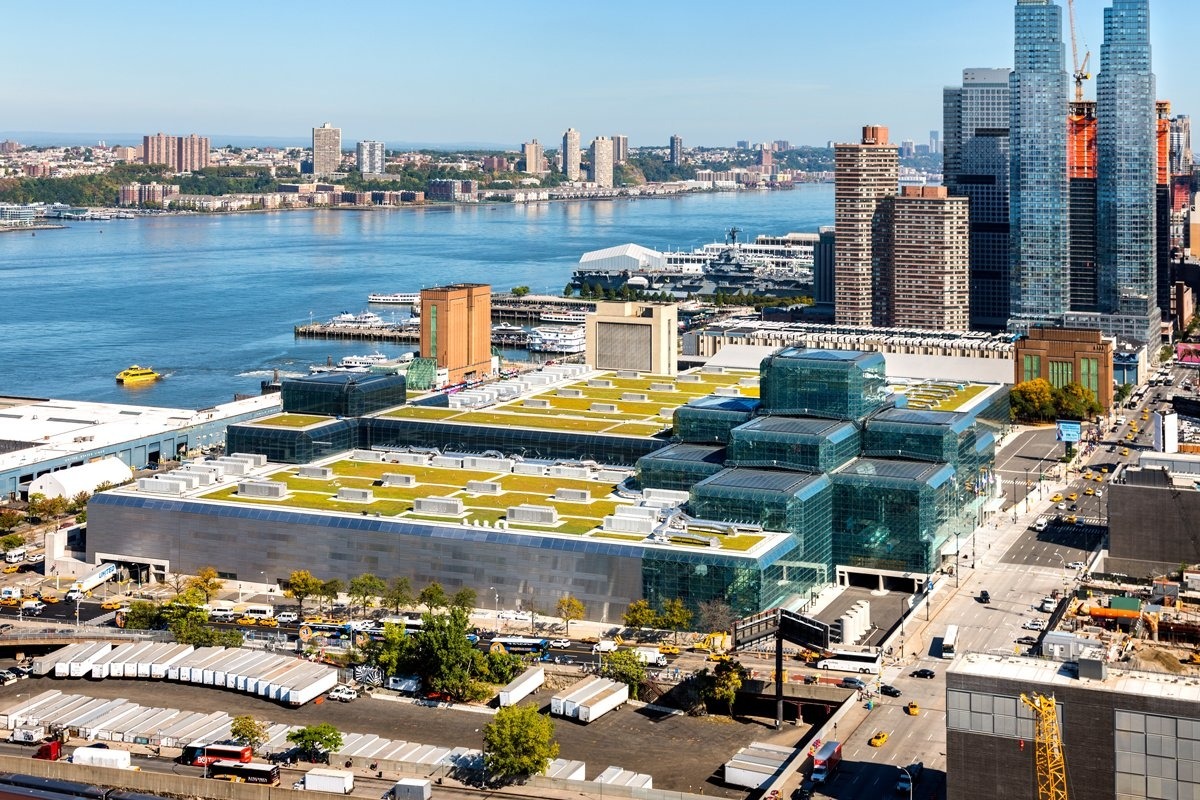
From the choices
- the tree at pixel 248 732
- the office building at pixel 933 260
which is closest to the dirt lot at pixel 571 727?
the tree at pixel 248 732

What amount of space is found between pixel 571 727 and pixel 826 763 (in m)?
3.23

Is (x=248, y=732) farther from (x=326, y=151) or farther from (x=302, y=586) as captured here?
(x=326, y=151)

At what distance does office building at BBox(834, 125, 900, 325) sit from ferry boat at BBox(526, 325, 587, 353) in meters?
8.63

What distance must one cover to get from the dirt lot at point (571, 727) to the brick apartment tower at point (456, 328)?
2364cm

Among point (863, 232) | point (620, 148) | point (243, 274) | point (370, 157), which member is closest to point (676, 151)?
point (620, 148)

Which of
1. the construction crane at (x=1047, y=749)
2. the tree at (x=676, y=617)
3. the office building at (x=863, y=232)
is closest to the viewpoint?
the construction crane at (x=1047, y=749)

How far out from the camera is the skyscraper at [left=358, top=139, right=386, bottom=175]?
513ft

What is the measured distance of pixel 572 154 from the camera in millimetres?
171750

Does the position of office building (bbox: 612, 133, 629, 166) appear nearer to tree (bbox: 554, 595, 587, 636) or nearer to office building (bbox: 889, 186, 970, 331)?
office building (bbox: 889, 186, 970, 331)

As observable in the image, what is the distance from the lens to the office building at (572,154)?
170 metres

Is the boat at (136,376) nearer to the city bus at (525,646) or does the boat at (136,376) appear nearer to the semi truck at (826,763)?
the city bus at (525,646)

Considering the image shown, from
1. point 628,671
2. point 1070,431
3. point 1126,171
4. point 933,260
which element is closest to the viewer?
point 628,671

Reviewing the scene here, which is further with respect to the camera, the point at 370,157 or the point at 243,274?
the point at 370,157

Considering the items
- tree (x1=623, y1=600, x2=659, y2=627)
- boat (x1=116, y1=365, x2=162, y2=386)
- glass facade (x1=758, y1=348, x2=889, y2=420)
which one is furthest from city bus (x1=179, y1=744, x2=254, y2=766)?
boat (x1=116, y1=365, x2=162, y2=386)
